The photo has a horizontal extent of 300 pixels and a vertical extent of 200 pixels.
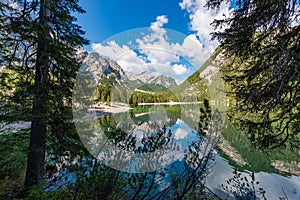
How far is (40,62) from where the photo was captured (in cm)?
312

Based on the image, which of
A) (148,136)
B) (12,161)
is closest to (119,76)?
(148,136)

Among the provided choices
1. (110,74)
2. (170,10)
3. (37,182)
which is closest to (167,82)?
(110,74)

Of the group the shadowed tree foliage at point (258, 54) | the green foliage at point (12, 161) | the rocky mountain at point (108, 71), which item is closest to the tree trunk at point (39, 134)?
the green foliage at point (12, 161)

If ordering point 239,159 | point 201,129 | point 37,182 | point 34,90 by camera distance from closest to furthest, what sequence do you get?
point 201,129 < point 34,90 < point 37,182 < point 239,159

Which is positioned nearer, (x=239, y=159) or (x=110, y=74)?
(x=110, y=74)

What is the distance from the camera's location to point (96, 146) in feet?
6.72

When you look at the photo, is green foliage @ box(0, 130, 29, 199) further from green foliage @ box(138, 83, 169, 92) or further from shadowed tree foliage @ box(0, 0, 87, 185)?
green foliage @ box(138, 83, 169, 92)

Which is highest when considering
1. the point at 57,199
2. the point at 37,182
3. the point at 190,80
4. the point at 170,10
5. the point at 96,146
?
the point at 170,10

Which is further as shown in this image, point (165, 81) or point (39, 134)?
point (39, 134)

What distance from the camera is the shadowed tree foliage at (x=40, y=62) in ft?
8.73

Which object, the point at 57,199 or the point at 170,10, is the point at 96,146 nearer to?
the point at 57,199

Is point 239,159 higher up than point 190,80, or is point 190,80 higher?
point 190,80

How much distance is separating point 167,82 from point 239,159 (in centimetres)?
830

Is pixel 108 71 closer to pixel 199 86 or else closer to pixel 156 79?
pixel 156 79
